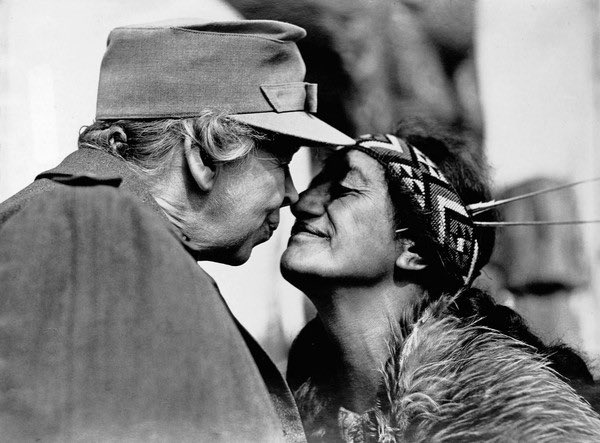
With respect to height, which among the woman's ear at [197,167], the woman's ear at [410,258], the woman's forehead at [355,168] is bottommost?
the woman's ear at [410,258]

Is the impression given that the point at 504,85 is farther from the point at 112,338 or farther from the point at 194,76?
the point at 112,338

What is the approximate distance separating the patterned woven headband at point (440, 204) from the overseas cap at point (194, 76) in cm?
44

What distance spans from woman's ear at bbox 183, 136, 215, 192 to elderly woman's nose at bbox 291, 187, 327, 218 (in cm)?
58

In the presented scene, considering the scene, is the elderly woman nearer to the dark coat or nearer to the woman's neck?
the woman's neck

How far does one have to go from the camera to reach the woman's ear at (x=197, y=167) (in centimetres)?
223

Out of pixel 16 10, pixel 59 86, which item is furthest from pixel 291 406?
pixel 16 10

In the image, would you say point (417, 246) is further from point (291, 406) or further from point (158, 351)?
point (158, 351)

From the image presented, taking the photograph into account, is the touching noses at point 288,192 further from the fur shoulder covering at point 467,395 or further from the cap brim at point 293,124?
the fur shoulder covering at point 467,395

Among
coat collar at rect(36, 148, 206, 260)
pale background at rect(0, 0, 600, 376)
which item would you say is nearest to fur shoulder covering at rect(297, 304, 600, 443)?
coat collar at rect(36, 148, 206, 260)

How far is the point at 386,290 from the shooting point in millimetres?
2783

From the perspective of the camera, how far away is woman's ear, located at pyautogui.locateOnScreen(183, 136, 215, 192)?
2232 mm

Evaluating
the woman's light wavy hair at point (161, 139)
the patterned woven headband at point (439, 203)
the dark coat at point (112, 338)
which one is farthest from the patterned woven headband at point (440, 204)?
the dark coat at point (112, 338)

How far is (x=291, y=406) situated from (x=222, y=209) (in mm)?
543

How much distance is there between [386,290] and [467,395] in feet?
1.71
